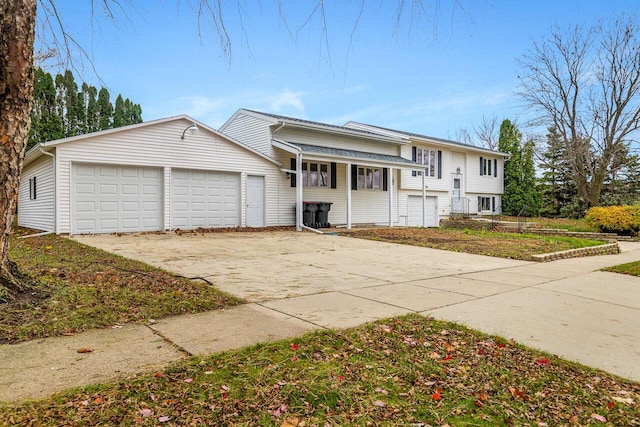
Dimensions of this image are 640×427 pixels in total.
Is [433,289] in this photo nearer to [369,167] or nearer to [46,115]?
[369,167]

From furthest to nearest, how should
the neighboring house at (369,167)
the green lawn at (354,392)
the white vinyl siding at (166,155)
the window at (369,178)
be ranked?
the window at (369,178)
the neighboring house at (369,167)
the white vinyl siding at (166,155)
the green lawn at (354,392)

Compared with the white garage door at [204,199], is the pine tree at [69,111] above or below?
above

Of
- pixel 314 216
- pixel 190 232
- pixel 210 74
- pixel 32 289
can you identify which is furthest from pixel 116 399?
pixel 314 216

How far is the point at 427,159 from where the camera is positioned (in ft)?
78.1

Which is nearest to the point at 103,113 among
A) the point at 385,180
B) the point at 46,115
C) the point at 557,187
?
the point at 46,115

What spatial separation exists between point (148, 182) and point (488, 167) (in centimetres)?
2285

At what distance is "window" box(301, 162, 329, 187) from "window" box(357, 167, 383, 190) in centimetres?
192

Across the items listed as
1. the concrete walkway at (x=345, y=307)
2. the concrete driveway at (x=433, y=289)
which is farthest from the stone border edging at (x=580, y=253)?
the concrete walkway at (x=345, y=307)

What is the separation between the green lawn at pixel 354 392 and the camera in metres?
2.14

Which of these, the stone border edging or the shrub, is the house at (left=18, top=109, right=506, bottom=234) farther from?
the stone border edging

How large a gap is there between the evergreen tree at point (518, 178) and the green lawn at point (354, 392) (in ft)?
95.2

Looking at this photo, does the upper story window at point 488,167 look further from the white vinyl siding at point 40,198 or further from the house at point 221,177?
the white vinyl siding at point 40,198

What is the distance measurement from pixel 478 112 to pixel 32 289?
40224mm

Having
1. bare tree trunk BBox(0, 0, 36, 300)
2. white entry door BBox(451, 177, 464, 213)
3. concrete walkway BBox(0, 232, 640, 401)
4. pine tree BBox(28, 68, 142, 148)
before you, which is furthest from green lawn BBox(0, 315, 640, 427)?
white entry door BBox(451, 177, 464, 213)
